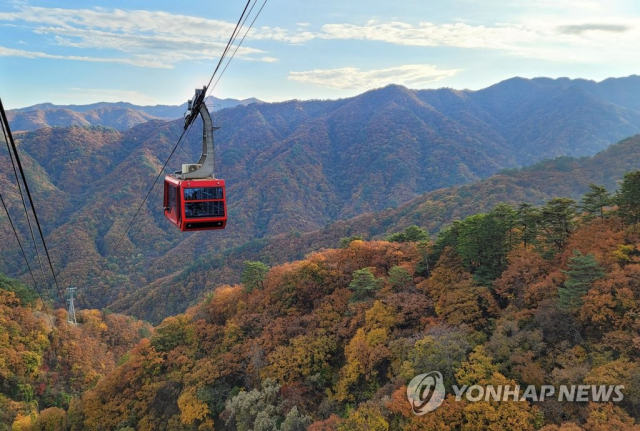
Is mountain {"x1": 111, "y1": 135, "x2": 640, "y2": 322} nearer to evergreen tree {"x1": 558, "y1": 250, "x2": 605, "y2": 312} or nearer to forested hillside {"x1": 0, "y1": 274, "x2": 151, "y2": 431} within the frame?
forested hillside {"x1": 0, "y1": 274, "x2": 151, "y2": 431}

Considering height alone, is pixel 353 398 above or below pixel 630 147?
below

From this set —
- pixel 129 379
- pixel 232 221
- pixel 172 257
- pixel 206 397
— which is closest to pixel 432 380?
pixel 206 397

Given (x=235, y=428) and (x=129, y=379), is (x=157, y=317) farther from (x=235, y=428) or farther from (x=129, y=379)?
(x=235, y=428)

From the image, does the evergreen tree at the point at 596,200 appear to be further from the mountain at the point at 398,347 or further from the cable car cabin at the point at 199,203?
the cable car cabin at the point at 199,203

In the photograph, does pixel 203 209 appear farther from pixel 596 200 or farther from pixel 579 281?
pixel 596 200

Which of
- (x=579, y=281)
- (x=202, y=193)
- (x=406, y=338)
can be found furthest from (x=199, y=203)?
(x=579, y=281)

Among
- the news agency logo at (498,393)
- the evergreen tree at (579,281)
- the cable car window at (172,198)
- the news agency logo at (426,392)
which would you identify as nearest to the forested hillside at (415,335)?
the evergreen tree at (579,281)
